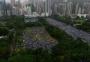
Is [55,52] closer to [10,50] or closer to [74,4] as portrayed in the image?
[10,50]

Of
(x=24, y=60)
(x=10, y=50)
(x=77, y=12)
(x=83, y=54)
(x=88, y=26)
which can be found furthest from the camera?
(x=77, y=12)

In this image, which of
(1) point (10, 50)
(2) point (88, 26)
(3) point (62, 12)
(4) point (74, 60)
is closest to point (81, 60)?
(4) point (74, 60)

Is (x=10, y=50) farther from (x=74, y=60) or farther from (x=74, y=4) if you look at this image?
(x=74, y=4)

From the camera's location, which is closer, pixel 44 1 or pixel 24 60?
pixel 24 60

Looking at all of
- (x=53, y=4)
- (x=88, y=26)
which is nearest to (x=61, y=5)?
(x=53, y=4)

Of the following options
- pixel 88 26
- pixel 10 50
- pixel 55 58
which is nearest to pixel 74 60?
pixel 55 58

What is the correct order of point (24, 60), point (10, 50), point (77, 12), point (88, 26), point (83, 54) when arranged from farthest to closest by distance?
point (77, 12)
point (88, 26)
point (10, 50)
point (83, 54)
point (24, 60)

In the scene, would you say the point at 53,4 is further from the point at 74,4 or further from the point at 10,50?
the point at 10,50

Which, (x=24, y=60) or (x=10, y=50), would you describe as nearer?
(x=24, y=60)
